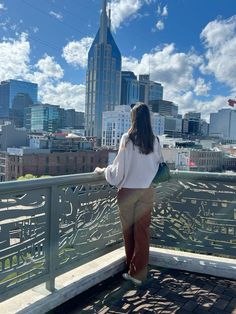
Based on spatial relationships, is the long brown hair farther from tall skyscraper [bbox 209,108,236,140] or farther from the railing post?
tall skyscraper [bbox 209,108,236,140]

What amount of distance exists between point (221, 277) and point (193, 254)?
383mm

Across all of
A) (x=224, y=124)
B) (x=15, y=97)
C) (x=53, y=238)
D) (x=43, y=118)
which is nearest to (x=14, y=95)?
(x=15, y=97)

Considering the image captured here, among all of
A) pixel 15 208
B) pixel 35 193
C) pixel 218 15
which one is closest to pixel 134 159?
Result: pixel 35 193

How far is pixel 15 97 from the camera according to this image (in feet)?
291

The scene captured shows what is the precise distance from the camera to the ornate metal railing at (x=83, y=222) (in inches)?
83.3

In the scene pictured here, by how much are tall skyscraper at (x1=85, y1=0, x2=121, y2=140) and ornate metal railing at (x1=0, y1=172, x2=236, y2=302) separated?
31.5 metres

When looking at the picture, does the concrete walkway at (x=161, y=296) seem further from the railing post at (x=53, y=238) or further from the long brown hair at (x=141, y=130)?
the long brown hair at (x=141, y=130)

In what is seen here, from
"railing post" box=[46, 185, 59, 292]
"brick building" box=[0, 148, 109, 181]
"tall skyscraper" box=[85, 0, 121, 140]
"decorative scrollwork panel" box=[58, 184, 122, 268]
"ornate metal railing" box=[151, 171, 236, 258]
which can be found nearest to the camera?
"railing post" box=[46, 185, 59, 292]

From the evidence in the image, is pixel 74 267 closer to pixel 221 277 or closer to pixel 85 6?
pixel 221 277

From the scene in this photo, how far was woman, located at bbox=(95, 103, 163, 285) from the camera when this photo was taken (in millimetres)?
2715

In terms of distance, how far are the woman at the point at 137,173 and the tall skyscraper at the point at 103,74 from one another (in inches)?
1248

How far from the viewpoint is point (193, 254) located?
11.3ft

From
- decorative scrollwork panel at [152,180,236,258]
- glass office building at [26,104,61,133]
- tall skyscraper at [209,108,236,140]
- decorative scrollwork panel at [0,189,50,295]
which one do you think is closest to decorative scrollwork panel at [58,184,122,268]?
decorative scrollwork panel at [0,189,50,295]

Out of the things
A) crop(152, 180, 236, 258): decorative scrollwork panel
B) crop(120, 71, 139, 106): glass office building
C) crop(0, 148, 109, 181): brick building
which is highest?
crop(120, 71, 139, 106): glass office building
